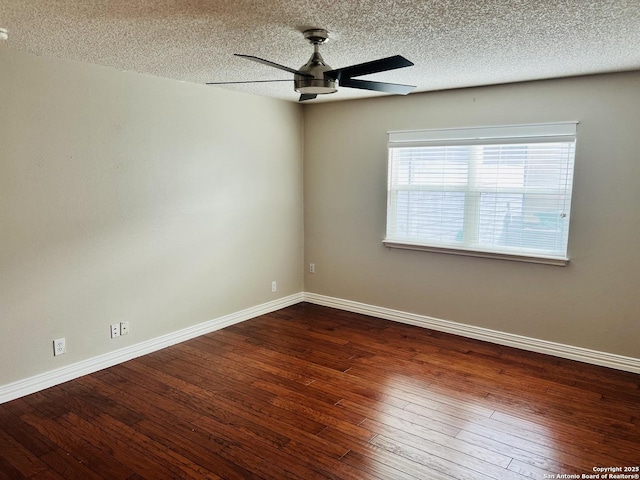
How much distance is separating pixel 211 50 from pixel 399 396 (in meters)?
2.54

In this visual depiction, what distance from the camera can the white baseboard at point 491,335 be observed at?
3531mm

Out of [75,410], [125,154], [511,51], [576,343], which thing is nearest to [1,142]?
[125,154]

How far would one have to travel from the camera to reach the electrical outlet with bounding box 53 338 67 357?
3.17 metres

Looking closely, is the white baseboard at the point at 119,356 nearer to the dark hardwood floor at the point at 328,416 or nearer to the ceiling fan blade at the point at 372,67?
the dark hardwood floor at the point at 328,416

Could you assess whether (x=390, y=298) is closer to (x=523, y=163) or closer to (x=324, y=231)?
(x=324, y=231)

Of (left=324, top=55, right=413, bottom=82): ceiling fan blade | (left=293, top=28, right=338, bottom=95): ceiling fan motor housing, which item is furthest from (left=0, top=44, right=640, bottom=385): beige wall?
(left=324, top=55, right=413, bottom=82): ceiling fan blade

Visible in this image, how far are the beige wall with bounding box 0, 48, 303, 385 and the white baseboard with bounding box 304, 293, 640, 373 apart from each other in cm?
89

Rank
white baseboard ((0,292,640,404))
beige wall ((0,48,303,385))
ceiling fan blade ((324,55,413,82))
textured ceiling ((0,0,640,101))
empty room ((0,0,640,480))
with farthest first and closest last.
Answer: white baseboard ((0,292,640,404)) → beige wall ((0,48,303,385)) → empty room ((0,0,640,480)) → ceiling fan blade ((324,55,413,82)) → textured ceiling ((0,0,640,101))

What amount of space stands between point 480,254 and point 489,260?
92 millimetres

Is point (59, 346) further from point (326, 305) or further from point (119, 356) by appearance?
point (326, 305)

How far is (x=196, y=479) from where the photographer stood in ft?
7.18

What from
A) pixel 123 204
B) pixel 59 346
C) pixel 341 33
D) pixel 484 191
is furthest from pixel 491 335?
pixel 59 346

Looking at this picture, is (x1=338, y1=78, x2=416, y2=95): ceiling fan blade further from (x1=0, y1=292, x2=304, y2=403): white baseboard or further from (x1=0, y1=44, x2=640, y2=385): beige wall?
(x1=0, y1=292, x2=304, y2=403): white baseboard

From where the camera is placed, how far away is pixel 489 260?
4.04 metres
